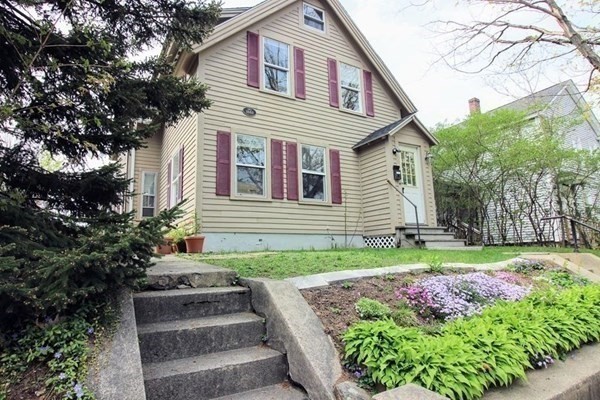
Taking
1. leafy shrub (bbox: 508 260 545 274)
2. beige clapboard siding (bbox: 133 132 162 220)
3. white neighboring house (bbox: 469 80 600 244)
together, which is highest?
beige clapboard siding (bbox: 133 132 162 220)

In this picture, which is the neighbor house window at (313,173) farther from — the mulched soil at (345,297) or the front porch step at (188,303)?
the front porch step at (188,303)

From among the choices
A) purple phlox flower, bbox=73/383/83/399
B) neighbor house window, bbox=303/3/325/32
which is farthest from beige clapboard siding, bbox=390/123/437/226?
purple phlox flower, bbox=73/383/83/399

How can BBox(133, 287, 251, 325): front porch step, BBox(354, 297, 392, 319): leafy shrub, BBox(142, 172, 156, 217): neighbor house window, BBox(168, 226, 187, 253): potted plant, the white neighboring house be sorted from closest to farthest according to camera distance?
BBox(133, 287, 251, 325): front porch step, BBox(354, 297, 392, 319): leafy shrub, BBox(168, 226, 187, 253): potted plant, BBox(142, 172, 156, 217): neighbor house window, the white neighboring house

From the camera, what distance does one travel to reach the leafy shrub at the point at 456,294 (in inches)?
126

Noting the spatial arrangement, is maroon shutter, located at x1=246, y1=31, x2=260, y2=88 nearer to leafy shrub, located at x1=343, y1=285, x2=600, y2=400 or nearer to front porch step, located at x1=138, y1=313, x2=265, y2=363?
front porch step, located at x1=138, y1=313, x2=265, y2=363

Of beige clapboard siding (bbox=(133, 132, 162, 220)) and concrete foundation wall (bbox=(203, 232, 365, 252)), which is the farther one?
beige clapboard siding (bbox=(133, 132, 162, 220))

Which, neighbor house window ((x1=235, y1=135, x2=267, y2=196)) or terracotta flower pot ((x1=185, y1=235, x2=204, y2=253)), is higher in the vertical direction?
neighbor house window ((x1=235, y1=135, x2=267, y2=196))

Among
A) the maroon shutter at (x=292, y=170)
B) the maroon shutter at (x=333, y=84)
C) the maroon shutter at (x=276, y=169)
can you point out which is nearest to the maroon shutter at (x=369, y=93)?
the maroon shutter at (x=333, y=84)

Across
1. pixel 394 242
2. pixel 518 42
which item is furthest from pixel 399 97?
pixel 394 242

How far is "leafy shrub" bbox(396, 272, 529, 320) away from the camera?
3.19 metres

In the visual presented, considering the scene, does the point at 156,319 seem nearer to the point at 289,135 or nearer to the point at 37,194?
the point at 37,194

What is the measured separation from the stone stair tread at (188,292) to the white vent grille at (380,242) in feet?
21.9

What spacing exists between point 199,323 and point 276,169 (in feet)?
20.9

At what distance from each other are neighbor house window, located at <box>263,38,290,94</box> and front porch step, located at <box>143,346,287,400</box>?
7825mm
